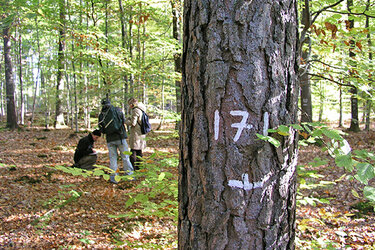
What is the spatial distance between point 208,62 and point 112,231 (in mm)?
3569

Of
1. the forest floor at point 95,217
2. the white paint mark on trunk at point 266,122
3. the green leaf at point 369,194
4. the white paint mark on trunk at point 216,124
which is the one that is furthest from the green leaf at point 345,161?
the forest floor at point 95,217

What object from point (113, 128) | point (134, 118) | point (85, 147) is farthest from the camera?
point (85, 147)

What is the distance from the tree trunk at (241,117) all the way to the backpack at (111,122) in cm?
461

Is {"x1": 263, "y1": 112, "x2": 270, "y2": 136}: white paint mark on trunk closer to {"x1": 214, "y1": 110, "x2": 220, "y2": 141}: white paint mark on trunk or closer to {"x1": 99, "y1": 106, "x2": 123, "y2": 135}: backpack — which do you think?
{"x1": 214, "y1": 110, "x2": 220, "y2": 141}: white paint mark on trunk

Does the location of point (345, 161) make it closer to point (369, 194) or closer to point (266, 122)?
point (369, 194)

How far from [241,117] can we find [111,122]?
479 cm

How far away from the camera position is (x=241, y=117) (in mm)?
1020

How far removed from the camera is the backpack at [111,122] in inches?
212

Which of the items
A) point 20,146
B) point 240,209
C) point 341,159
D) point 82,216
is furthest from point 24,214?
point 20,146

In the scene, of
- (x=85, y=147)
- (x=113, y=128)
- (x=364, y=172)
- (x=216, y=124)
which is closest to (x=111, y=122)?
(x=113, y=128)

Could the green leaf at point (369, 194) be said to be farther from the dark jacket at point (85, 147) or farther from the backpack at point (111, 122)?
the dark jacket at point (85, 147)

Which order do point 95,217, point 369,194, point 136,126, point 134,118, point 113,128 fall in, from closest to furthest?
point 369,194 → point 95,217 → point 113,128 → point 134,118 → point 136,126

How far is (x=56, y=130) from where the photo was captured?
1316 centimetres

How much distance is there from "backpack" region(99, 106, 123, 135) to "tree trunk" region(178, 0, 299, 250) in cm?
461
